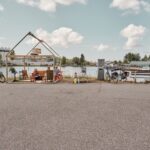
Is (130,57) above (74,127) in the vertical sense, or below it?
above

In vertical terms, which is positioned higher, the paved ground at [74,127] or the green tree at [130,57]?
the green tree at [130,57]

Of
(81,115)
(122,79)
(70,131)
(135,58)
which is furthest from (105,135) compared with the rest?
(135,58)

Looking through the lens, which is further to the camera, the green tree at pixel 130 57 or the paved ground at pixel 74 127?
the green tree at pixel 130 57

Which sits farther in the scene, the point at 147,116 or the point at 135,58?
the point at 135,58

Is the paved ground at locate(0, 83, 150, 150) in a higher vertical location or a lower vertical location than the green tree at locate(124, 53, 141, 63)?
lower

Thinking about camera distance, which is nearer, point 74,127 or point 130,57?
point 74,127

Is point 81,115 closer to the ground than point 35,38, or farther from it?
closer to the ground

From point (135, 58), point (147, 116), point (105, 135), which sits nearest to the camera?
point (105, 135)

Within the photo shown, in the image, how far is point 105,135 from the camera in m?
7.11

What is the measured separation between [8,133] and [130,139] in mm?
2890

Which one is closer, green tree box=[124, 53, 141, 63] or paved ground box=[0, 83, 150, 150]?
paved ground box=[0, 83, 150, 150]

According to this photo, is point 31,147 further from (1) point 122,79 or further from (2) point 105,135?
(1) point 122,79

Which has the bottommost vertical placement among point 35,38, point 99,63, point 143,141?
point 143,141

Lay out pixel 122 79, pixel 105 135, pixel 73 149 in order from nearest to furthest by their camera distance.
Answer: pixel 73 149
pixel 105 135
pixel 122 79
